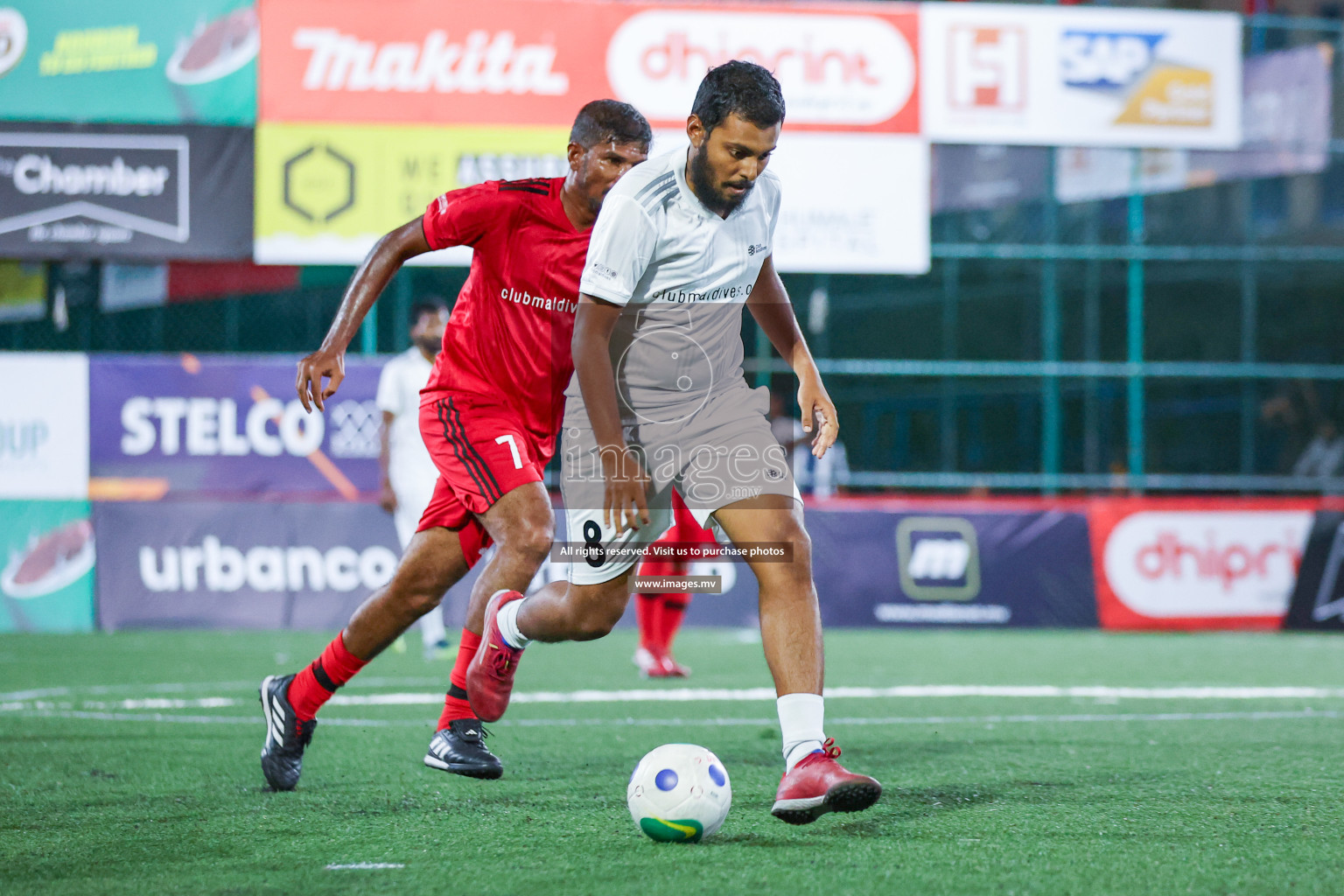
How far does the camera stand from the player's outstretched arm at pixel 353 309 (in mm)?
4293

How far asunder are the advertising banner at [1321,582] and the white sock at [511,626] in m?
10.2

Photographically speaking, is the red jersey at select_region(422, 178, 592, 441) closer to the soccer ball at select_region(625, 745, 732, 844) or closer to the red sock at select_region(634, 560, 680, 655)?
the soccer ball at select_region(625, 745, 732, 844)

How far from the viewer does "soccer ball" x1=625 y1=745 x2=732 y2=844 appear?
3.69 meters

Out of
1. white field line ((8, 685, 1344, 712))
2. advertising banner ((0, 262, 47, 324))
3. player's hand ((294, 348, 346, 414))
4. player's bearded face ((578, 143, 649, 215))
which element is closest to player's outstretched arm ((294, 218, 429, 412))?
player's hand ((294, 348, 346, 414))

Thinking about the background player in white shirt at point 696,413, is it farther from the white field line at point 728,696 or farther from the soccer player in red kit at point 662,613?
the soccer player in red kit at point 662,613

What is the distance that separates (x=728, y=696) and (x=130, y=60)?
31.7ft

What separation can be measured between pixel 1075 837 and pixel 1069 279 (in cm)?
2857

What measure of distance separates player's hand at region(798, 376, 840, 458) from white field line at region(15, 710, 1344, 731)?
2243 millimetres

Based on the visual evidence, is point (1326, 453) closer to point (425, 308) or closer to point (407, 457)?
point (407, 457)

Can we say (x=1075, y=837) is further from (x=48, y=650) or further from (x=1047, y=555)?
(x=1047, y=555)

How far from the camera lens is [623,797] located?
4.45 meters

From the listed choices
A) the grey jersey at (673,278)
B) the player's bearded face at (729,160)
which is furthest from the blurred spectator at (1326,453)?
the player's bearded face at (729,160)

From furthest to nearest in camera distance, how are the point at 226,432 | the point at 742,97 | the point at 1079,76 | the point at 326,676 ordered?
the point at 1079,76 < the point at 226,432 < the point at 326,676 < the point at 742,97

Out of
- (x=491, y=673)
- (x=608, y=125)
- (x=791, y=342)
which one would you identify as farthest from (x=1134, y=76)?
(x=491, y=673)
